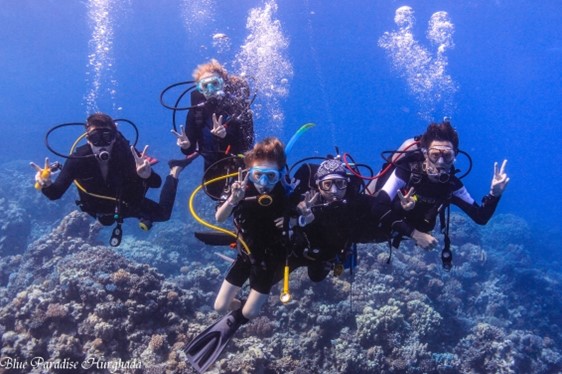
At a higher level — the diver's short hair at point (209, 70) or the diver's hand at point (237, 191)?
the diver's short hair at point (209, 70)

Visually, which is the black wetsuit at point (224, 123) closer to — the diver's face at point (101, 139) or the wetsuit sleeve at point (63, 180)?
the diver's face at point (101, 139)

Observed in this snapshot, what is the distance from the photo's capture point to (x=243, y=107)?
7.36 metres

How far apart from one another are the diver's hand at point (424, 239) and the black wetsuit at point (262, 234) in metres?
2.01

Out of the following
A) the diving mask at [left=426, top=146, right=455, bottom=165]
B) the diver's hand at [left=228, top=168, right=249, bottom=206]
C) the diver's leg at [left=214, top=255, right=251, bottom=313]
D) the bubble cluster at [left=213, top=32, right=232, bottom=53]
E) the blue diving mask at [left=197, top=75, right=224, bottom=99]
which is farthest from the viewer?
the bubble cluster at [left=213, top=32, right=232, bottom=53]

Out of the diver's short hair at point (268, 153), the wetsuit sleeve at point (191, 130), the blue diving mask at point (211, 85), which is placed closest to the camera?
the diver's short hair at point (268, 153)

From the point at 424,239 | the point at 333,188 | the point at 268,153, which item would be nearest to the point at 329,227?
the point at 333,188

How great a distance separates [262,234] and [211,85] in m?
2.95

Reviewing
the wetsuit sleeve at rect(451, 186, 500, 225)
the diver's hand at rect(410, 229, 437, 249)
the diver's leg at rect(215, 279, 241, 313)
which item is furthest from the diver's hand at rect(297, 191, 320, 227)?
the wetsuit sleeve at rect(451, 186, 500, 225)

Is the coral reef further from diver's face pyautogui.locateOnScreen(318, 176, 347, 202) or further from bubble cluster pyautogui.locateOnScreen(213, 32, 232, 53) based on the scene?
bubble cluster pyautogui.locateOnScreen(213, 32, 232, 53)

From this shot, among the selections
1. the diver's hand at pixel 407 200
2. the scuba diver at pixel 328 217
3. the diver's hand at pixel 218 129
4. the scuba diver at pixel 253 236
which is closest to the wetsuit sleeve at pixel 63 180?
the diver's hand at pixel 218 129

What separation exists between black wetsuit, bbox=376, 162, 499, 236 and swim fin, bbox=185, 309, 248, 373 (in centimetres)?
312

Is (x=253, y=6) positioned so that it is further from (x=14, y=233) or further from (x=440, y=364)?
(x=440, y=364)

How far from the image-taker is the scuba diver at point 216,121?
6.79 meters

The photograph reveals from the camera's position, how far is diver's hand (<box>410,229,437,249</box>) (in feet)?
18.3
